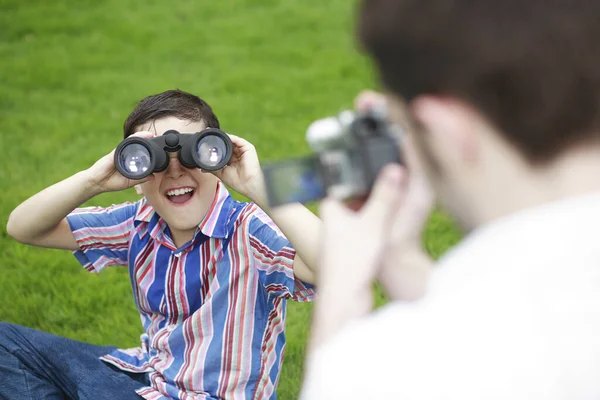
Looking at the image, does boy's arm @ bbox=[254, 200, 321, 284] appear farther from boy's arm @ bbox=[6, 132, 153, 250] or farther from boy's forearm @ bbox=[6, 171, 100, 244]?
boy's forearm @ bbox=[6, 171, 100, 244]

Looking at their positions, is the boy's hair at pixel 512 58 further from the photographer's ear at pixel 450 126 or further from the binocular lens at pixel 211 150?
the binocular lens at pixel 211 150

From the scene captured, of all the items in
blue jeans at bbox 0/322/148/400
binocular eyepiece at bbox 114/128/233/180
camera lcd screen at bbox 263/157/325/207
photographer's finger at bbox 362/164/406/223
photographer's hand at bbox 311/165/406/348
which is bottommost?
blue jeans at bbox 0/322/148/400

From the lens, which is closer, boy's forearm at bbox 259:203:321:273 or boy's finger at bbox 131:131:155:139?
boy's forearm at bbox 259:203:321:273

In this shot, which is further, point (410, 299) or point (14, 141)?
point (14, 141)

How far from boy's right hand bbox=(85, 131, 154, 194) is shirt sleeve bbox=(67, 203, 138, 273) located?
17 centimetres

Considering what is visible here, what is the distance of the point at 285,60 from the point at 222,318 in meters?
4.12

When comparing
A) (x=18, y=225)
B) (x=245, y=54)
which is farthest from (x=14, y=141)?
(x=18, y=225)

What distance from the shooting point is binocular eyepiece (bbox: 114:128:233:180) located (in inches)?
85.7

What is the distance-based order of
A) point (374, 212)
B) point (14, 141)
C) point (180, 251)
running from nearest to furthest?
point (374, 212) < point (180, 251) < point (14, 141)

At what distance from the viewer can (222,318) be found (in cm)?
238

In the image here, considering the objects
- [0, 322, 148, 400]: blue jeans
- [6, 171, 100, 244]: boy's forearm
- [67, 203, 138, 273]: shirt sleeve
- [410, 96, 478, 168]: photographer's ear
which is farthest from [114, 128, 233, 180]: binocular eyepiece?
[410, 96, 478, 168]: photographer's ear

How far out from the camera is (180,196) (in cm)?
240

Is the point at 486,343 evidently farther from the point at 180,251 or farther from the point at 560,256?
the point at 180,251

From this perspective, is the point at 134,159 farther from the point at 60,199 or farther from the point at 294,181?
the point at 294,181
